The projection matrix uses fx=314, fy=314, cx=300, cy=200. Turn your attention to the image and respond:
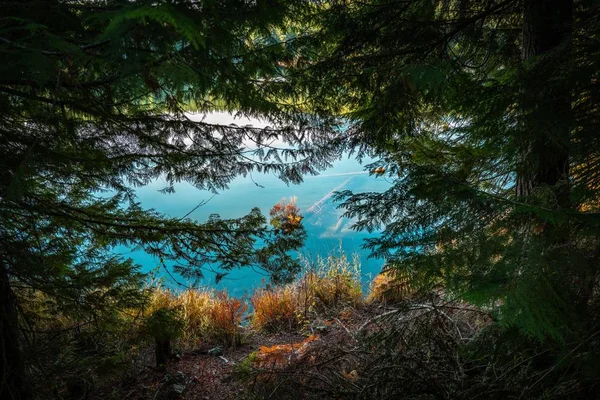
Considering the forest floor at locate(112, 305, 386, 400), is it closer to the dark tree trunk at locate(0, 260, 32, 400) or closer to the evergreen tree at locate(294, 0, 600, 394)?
the dark tree trunk at locate(0, 260, 32, 400)

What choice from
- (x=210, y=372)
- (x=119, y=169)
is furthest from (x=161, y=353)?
(x=119, y=169)

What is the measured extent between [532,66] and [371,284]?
Result: 5064mm

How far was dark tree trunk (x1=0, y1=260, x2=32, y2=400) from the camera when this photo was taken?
2.36 meters

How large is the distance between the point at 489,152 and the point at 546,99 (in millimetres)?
581

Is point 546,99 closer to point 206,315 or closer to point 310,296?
point 310,296

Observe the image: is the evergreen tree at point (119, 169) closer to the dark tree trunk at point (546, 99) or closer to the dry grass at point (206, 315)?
the dark tree trunk at point (546, 99)

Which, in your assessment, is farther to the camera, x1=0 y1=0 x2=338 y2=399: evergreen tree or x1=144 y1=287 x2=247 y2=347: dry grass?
x1=144 y1=287 x2=247 y2=347: dry grass

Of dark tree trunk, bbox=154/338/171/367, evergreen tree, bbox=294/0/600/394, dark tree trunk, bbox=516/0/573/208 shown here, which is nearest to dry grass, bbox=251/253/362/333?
dark tree trunk, bbox=154/338/171/367

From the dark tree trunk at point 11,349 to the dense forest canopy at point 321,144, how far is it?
0.6 inches

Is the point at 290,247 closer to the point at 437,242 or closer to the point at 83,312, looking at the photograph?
the point at 437,242

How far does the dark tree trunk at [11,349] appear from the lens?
2363 mm

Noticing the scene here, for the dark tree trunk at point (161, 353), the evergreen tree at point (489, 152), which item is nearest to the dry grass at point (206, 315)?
the dark tree trunk at point (161, 353)

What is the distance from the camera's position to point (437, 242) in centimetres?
194

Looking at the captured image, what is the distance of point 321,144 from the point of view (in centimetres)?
312
